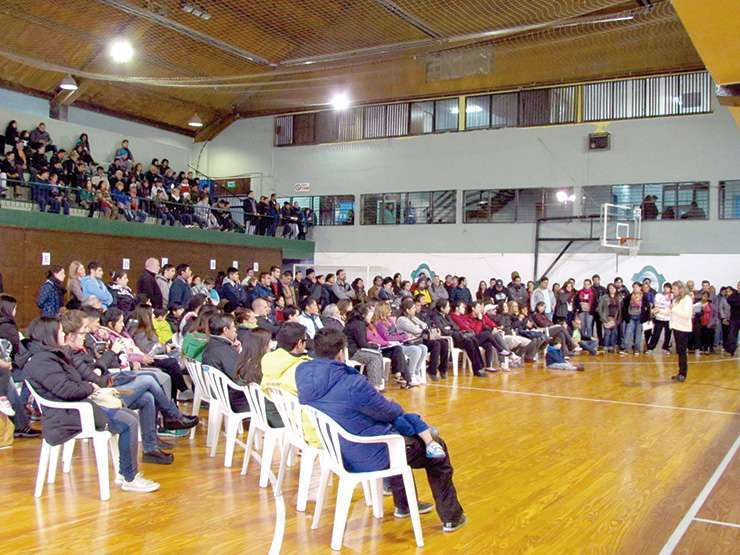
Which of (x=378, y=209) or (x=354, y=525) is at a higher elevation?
(x=378, y=209)

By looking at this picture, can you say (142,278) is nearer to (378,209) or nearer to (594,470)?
(594,470)

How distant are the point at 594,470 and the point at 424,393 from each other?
3731 millimetres

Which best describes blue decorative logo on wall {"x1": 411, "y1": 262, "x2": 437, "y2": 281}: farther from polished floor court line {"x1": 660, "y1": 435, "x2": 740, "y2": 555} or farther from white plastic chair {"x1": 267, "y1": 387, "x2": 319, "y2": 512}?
white plastic chair {"x1": 267, "y1": 387, "x2": 319, "y2": 512}

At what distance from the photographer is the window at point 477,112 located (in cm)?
1884

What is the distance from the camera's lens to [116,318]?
663 centimetres

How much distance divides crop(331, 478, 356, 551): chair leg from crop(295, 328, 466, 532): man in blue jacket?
111 mm

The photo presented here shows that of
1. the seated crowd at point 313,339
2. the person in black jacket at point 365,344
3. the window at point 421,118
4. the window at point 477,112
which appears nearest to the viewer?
the seated crowd at point 313,339

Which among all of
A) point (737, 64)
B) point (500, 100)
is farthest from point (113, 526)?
point (500, 100)

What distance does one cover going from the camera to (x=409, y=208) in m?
19.9

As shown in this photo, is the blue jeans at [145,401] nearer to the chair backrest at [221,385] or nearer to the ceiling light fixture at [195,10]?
the chair backrest at [221,385]

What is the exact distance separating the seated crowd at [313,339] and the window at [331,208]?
5.71m

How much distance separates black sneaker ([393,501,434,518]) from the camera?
4.10m

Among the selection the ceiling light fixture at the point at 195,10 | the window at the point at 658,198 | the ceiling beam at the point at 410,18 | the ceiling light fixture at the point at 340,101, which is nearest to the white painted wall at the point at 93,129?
the ceiling light fixture at the point at 195,10

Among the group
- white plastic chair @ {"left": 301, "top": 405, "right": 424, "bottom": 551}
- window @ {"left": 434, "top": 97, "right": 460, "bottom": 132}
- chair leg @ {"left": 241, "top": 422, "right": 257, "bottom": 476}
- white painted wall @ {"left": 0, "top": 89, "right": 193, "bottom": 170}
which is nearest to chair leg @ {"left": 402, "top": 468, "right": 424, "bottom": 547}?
white plastic chair @ {"left": 301, "top": 405, "right": 424, "bottom": 551}
